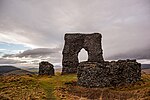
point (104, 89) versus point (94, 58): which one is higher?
point (94, 58)

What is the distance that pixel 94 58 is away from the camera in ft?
226

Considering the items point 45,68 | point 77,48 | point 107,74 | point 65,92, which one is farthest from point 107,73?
point 77,48

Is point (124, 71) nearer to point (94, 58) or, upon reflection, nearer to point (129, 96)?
point (129, 96)

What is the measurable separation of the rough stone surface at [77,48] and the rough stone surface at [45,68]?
5.67m

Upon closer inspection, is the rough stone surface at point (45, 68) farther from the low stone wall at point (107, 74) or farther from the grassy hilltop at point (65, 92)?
the low stone wall at point (107, 74)

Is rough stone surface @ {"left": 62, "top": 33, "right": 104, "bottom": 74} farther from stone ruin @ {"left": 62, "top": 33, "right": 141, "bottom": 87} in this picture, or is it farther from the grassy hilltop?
the grassy hilltop

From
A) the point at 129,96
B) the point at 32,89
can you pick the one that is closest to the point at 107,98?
the point at 129,96

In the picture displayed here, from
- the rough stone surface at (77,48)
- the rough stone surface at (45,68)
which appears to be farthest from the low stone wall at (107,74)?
the rough stone surface at (77,48)

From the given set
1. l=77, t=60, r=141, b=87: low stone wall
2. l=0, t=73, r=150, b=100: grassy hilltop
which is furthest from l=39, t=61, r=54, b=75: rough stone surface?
l=77, t=60, r=141, b=87: low stone wall

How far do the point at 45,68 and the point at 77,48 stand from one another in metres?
12.3

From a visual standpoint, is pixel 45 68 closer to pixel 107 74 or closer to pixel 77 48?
pixel 77 48

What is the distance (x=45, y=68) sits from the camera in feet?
210

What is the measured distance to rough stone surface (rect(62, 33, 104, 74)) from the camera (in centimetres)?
6894

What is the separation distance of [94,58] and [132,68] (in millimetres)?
23304
